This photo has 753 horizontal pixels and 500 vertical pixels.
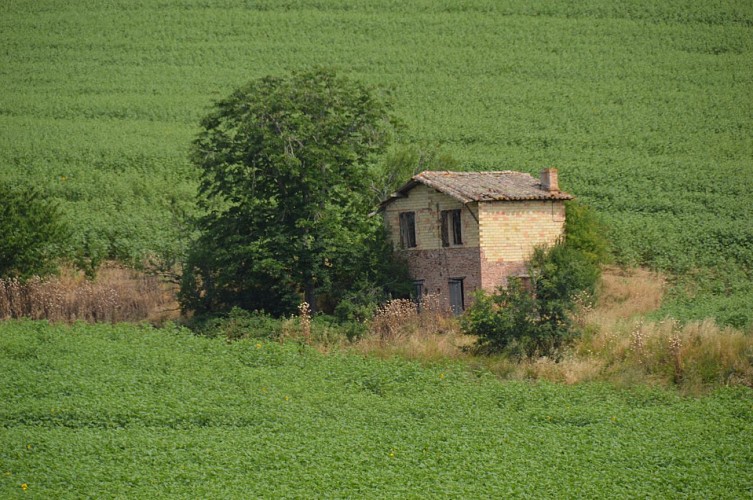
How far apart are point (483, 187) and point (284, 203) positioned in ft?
24.9

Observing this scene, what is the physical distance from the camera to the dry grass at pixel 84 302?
119ft

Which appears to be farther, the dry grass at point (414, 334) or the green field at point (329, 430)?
the dry grass at point (414, 334)

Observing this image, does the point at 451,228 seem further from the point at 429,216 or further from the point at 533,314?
the point at 533,314

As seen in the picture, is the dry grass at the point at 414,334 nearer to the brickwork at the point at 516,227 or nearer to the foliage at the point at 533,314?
the foliage at the point at 533,314

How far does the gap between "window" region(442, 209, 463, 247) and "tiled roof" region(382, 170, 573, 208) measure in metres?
0.98

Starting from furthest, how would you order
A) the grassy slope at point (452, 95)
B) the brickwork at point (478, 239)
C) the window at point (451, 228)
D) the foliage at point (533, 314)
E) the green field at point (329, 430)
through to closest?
the grassy slope at point (452, 95)
the window at point (451, 228)
the brickwork at point (478, 239)
the foliage at point (533, 314)
the green field at point (329, 430)

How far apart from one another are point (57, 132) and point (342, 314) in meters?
40.8

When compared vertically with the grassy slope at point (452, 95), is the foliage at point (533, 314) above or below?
below

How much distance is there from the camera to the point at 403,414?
2283cm

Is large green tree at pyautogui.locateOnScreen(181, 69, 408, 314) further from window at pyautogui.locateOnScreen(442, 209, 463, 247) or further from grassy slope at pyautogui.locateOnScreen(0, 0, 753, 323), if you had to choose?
grassy slope at pyautogui.locateOnScreen(0, 0, 753, 323)

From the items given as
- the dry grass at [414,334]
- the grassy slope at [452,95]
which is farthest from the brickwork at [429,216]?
the grassy slope at [452,95]

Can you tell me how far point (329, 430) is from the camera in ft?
70.1

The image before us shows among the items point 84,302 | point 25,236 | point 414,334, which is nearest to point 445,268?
point 414,334

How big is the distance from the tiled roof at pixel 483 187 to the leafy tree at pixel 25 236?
1319 cm
